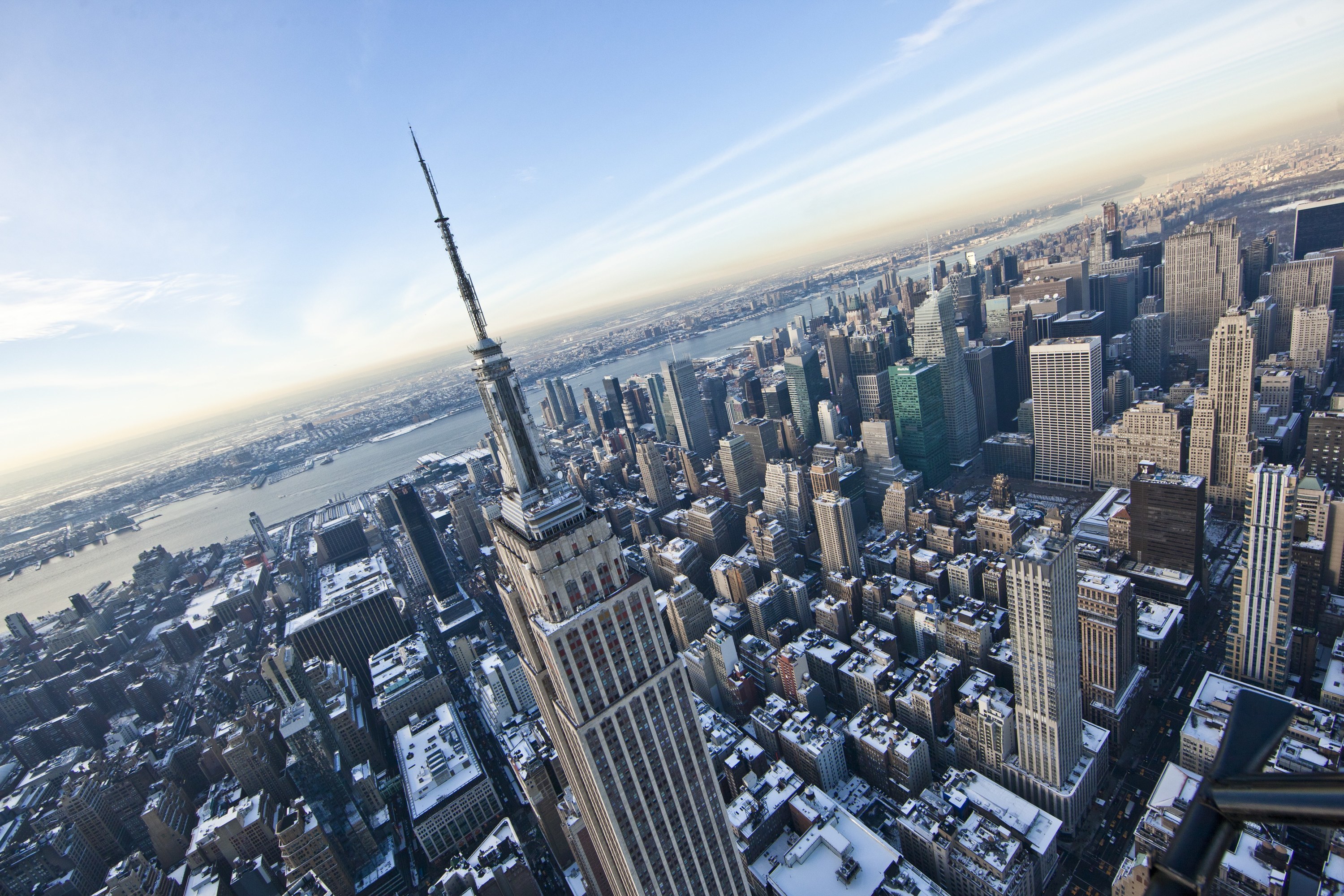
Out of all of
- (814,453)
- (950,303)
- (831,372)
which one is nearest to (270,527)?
(814,453)

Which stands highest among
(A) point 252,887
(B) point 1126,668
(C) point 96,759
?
(C) point 96,759

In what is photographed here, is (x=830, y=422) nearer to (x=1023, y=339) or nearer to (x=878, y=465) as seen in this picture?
(x=878, y=465)

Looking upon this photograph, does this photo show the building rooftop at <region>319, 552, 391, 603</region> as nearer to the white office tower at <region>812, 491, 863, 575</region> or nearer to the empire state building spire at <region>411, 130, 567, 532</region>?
the white office tower at <region>812, 491, 863, 575</region>

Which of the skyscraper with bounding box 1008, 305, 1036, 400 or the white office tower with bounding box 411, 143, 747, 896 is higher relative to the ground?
the white office tower with bounding box 411, 143, 747, 896

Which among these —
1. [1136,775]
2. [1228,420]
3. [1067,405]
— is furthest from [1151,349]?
[1136,775]

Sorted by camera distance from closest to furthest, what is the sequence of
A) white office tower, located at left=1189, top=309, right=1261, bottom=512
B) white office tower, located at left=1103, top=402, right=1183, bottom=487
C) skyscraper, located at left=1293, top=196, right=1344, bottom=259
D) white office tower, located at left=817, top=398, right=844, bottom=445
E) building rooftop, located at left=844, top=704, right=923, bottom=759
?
building rooftop, located at left=844, top=704, right=923, bottom=759, white office tower, located at left=1189, top=309, right=1261, bottom=512, white office tower, located at left=1103, top=402, right=1183, bottom=487, white office tower, located at left=817, top=398, right=844, bottom=445, skyscraper, located at left=1293, top=196, right=1344, bottom=259

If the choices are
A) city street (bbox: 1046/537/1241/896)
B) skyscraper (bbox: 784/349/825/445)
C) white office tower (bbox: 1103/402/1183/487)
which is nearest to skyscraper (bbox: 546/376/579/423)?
skyscraper (bbox: 784/349/825/445)

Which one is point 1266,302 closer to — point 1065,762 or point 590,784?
point 1065,762
